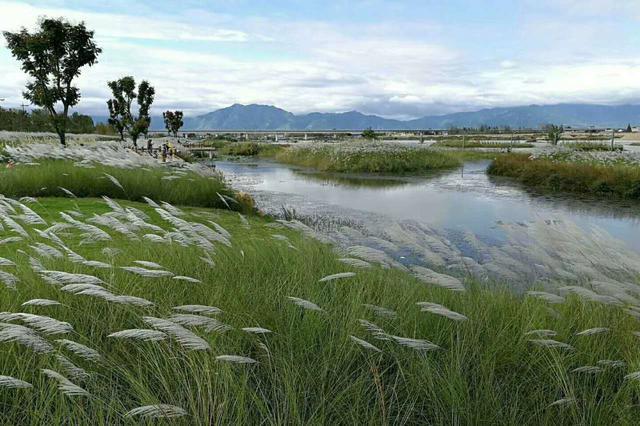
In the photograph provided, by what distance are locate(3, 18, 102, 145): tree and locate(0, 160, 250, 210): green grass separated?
10518 millimetres

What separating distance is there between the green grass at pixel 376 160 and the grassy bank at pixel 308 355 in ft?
69.8

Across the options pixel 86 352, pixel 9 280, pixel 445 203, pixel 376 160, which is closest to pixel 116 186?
pixel 9 280

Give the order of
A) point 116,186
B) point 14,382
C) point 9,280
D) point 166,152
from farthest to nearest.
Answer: point 166,152
point 116,186
point 9,280
point 14,382

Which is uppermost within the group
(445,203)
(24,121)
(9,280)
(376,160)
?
(24,121)

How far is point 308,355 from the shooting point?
90.9 inches

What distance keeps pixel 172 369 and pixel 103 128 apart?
6590 centimetres

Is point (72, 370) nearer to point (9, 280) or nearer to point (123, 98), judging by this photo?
point (9, 280)

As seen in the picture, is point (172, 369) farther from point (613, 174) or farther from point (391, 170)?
point (391, 170)

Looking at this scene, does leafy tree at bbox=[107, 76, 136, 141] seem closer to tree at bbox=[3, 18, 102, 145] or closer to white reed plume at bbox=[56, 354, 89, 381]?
tree at bbox=[3, 18, 102, 145]

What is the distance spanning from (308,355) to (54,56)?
20.7m

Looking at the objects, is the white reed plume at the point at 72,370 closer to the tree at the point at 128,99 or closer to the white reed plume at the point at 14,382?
the white reed plume at the point at 14,382

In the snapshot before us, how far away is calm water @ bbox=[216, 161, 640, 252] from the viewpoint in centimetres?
1066

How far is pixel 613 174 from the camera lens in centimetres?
1587

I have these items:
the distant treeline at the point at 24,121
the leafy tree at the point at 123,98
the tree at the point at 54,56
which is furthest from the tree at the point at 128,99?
the distant treeline at the point at 24,121
